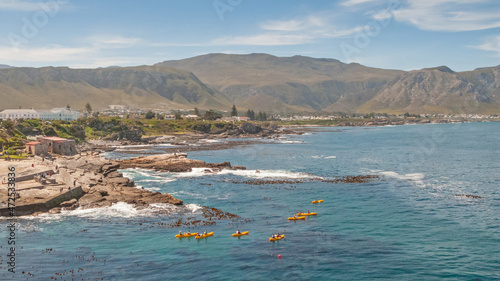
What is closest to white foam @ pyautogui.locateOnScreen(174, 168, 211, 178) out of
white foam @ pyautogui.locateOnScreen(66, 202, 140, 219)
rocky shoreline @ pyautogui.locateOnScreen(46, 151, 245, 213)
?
rocky shoreline @ pyautogui.locateOnScreen(46, 151, 245, 213)

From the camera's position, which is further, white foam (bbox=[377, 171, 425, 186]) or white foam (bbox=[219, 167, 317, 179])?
white foam (bbox=[219, 167, 317, 179])

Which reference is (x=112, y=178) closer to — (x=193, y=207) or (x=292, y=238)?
(x=193, y=207)

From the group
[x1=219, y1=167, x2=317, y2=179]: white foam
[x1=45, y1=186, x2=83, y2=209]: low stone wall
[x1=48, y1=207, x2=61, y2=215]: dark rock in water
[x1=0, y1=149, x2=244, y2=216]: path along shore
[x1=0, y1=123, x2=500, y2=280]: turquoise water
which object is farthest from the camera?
[x1=219, y1=167, x2=317, y2=179]: white foam

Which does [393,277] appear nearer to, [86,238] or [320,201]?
[320,201]

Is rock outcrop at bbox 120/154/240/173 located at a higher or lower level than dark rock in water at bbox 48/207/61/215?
higher

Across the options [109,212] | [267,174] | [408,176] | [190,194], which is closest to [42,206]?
[109,212]

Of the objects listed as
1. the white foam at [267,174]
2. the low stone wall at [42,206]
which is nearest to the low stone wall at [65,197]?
the low stone wall at [42,206]

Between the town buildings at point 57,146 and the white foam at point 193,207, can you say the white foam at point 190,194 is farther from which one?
the town buildings at point 57,146

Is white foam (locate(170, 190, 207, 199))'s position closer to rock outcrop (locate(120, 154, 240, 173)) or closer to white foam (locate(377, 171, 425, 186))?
rock outcrop (locate(120, 154, 240, 173))
